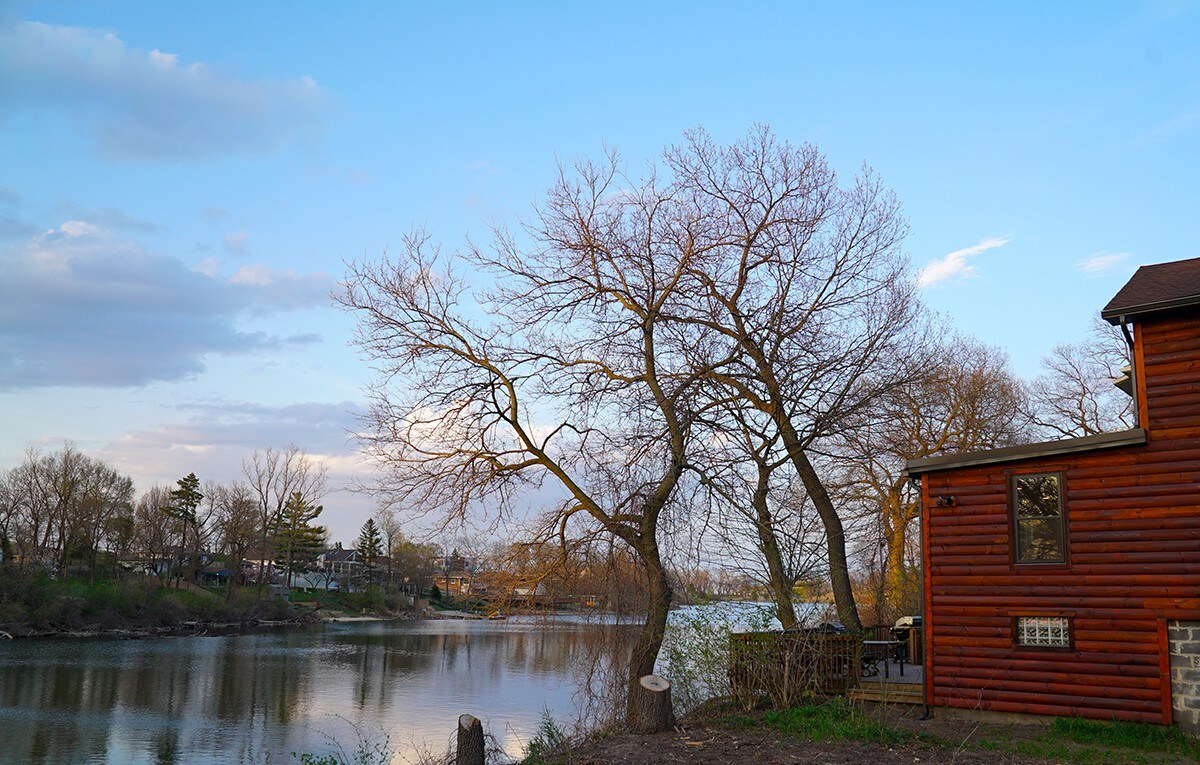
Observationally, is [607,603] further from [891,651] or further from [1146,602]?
[1146,602]

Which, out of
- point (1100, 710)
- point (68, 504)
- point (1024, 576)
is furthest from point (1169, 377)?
point (68, 504)

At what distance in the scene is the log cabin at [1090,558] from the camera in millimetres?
10875

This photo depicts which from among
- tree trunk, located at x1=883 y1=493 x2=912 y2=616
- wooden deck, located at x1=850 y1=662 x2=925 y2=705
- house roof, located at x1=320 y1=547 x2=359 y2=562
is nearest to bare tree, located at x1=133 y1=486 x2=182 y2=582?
house roof, located at x1=320 y1=547 x2=359 y2=562

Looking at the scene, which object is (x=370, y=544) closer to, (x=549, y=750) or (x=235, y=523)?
(x=235, y=523)

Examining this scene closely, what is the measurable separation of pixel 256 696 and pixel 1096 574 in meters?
22.4

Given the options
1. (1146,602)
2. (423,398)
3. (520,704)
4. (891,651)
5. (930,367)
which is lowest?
(520,704)

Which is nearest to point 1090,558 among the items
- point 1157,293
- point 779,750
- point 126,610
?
point 1157,293

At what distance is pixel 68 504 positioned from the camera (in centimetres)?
5738

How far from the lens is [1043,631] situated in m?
11.8

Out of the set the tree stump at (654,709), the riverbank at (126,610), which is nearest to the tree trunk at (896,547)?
the tree stump at (654,709)

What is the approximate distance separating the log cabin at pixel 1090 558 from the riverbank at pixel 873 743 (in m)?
0.56

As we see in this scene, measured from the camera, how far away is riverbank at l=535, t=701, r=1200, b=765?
30.6ft

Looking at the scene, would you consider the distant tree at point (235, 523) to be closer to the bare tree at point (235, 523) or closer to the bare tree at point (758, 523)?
the bare tree at point (235, 523)

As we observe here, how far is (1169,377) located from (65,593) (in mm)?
51922
